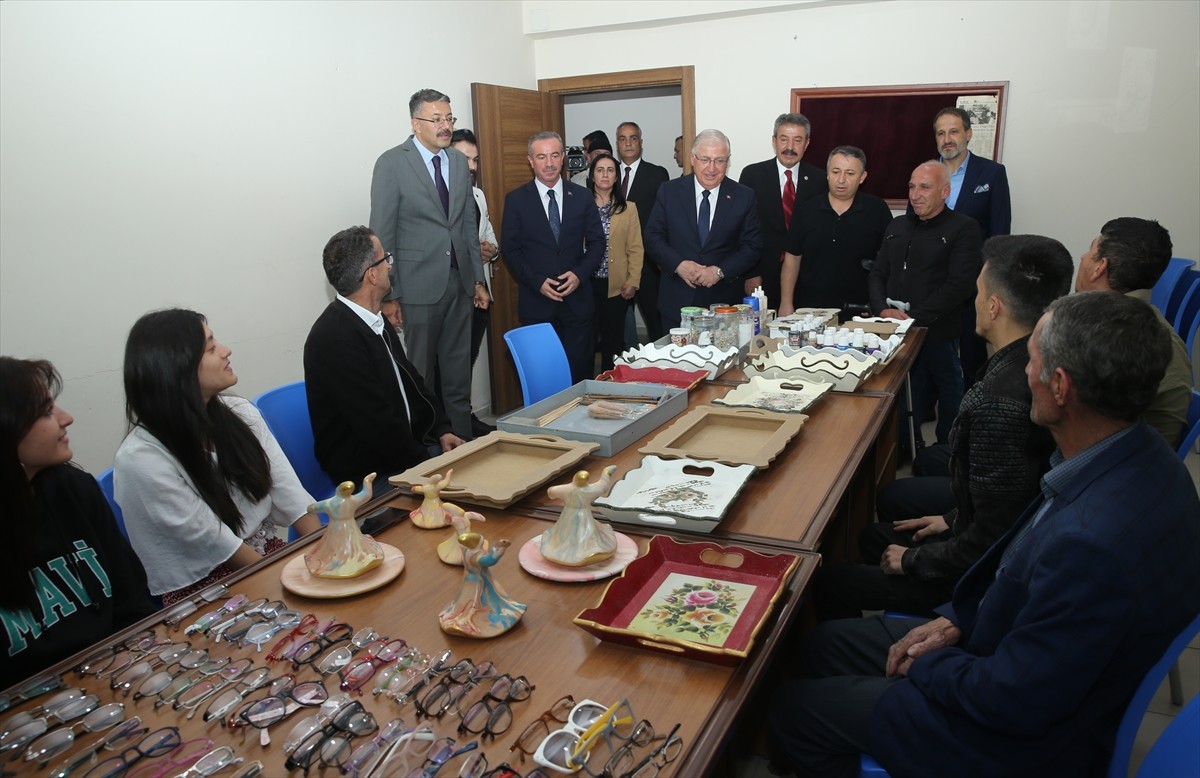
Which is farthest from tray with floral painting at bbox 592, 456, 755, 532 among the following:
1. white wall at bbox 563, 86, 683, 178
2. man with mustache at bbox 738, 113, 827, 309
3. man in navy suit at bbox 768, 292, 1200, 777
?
white wall at bbox 563, 86, 683, 178

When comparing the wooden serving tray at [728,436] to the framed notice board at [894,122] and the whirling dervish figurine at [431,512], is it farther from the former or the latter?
the framed notice board at [894,122]

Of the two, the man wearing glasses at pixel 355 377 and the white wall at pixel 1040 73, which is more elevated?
the white wall at pixel 1040 73

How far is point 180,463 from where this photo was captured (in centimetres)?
194

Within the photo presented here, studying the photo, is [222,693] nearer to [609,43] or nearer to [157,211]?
[157,211]

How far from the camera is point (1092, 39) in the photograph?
492 cm

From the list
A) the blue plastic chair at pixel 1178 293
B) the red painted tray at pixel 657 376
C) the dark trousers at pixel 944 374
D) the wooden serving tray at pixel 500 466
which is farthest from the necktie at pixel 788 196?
the wooden serving tray at pixel 500 466

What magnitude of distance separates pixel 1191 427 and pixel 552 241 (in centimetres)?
323

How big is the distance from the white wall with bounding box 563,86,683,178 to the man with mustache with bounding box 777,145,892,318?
3.76 meters

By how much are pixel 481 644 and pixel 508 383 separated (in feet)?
14.7

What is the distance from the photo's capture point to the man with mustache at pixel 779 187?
15.8ft

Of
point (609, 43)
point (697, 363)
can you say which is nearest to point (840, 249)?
point (697, 363)

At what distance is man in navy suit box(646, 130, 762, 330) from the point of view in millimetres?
4371

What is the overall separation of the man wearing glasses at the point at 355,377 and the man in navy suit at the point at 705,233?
2047 millimetres

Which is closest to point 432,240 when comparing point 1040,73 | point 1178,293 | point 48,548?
point 48,548
